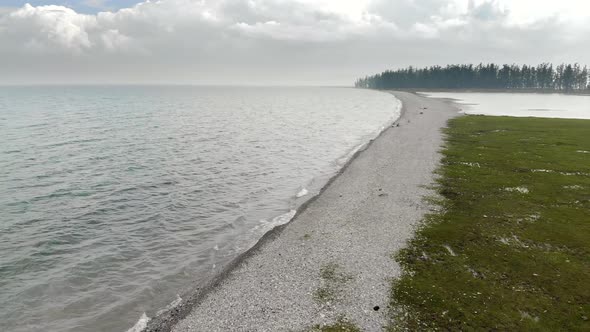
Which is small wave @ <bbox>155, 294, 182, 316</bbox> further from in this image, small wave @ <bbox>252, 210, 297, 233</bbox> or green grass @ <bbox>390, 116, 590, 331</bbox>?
green grass @ <bbox>390, 116, 590, 331</bbox>

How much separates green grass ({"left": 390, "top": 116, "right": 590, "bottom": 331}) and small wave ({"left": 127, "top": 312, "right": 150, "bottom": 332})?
1105 cm

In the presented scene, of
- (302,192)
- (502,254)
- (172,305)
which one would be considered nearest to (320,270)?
(172,305)

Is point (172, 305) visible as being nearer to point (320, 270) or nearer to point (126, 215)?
point (320, 270)

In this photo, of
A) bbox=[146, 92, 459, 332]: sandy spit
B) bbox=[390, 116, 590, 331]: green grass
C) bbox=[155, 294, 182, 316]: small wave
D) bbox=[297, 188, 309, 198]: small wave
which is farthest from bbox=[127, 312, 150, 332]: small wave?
bbox=[297, 188, 309, 198]: small wave

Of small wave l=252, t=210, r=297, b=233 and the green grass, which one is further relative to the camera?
small wave l=252, t=210, r=297, b=233

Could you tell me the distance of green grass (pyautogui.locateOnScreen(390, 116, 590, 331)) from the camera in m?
14.4

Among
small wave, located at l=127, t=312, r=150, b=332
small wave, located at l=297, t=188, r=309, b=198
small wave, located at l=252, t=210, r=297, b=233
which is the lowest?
small wave, located at l=127, t=312, r=150, b=332

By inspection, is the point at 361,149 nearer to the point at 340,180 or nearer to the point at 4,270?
the point at 340,180

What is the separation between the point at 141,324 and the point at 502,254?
62.1ft

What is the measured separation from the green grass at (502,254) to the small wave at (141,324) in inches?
435

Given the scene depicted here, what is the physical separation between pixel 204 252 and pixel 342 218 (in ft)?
33.9

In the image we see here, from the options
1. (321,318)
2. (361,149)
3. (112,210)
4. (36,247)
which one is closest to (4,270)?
(36,247)

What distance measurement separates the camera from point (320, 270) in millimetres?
18781

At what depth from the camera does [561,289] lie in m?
15.7
